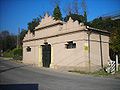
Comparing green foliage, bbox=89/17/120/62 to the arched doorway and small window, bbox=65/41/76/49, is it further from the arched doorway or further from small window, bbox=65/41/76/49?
the arched doorway

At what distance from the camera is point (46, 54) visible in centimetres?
2994

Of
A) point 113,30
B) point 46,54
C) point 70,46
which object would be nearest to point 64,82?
point 70,46

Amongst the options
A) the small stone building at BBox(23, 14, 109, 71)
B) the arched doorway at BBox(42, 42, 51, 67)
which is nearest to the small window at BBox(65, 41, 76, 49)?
the small stone building at BBox(23, 14, 109, 71)

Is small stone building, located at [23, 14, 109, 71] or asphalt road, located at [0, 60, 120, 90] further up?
small stone building, located at [23, 14, 109, 71]

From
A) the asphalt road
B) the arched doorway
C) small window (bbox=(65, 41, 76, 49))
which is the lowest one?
the asphalt road

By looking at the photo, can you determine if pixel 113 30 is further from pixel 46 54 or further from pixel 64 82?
pixel 64 82

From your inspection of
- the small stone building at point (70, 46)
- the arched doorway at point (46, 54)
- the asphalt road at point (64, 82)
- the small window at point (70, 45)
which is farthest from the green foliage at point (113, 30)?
the arched doorway at point (46, 54)

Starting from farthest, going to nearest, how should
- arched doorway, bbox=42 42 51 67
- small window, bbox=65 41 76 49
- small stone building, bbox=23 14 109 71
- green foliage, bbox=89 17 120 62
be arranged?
arched doorway, bbox=42 42 51 67 → small window, bbox=65 41 76 49 → green foliage, bbox=89 17 120 62 → small stone building, bbox=23 14 109 71

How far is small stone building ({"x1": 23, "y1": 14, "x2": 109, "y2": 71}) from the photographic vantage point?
76.8ft

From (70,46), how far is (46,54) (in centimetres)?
577

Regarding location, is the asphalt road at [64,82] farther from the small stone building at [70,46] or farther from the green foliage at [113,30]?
the green foliage at [113,30]

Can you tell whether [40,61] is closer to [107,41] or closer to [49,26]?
[49,26]

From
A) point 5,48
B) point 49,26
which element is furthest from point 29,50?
point 5,48

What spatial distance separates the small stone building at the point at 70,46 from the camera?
2342cm
